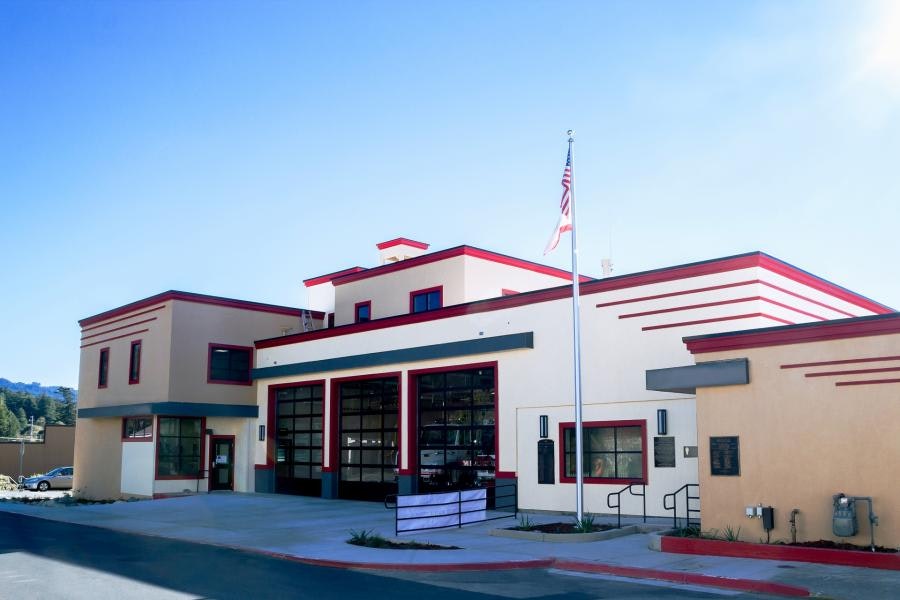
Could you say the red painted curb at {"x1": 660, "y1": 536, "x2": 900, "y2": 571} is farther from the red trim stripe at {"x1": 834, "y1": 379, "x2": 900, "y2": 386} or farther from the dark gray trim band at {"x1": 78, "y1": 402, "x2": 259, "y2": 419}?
the dark gray trim band at {"x1": 78, "y1": 402, "x2": 259, "y2": 419}

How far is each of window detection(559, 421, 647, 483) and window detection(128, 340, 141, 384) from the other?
63.6ft

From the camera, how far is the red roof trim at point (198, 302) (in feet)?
109

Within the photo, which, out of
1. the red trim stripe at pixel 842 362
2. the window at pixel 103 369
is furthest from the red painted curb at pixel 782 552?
the window at pixel 103 369

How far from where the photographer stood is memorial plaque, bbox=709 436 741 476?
16125 mm

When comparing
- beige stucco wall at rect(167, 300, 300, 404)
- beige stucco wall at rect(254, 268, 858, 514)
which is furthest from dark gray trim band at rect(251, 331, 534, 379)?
beige stucco wall at rect(167, 300, 300, 404)

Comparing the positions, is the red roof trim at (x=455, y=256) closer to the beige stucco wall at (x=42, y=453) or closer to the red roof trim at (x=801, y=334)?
the red roof trim at (x=801, y=334)

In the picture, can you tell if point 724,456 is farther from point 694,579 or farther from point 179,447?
point 179,447

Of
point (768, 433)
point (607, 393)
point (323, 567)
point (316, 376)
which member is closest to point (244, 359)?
point (316, 376)

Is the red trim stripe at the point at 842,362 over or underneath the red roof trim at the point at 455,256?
underneath

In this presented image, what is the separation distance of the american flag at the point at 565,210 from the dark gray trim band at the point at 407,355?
14.9 ft

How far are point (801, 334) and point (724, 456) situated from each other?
8.87ft

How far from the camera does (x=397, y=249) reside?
115ft

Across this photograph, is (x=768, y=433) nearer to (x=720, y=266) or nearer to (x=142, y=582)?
(x=720, y=266)

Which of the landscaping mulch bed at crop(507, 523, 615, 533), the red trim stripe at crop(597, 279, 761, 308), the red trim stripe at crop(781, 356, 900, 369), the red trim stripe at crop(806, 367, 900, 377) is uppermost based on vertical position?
the red trim stripe at crop(597, 279, 761, 308)
